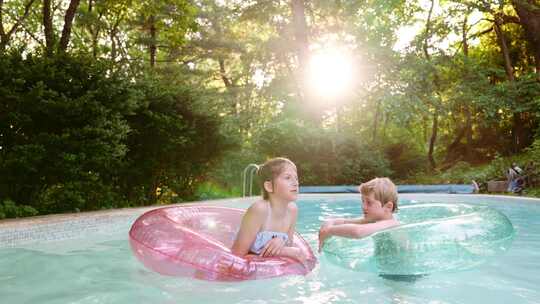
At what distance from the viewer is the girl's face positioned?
3.32 meters

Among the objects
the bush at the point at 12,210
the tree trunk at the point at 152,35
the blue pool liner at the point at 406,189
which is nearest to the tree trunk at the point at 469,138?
the blue pool liner at the point at 406,189

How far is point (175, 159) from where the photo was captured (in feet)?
31.3

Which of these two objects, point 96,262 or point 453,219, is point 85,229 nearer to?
point 96,262

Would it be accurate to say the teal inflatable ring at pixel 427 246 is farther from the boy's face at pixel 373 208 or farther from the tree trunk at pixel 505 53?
the tree trunk at pixel 505 53

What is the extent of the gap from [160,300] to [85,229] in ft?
10.5

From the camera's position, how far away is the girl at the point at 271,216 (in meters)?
3.33

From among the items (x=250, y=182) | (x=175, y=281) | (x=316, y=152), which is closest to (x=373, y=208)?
(x=175, y=281)

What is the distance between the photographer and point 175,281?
3.44 meters

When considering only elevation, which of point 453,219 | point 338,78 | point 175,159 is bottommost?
point 453,219

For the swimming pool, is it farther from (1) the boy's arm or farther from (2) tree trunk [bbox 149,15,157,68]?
(2) tree trunk [bbox 149,15,157,68]

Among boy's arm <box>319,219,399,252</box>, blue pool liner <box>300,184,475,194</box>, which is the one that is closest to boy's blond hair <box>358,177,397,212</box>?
boy's arm <box>319,219,399,252</box>

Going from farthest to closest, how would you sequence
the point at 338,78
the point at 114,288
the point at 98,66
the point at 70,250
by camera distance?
the point at 338,78
the point at 98,66
the point at 70,250
the point at 114,288

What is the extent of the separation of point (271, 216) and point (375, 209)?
72 centimetres


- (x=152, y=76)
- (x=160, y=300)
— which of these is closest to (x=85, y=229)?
(x=160, y=300)
